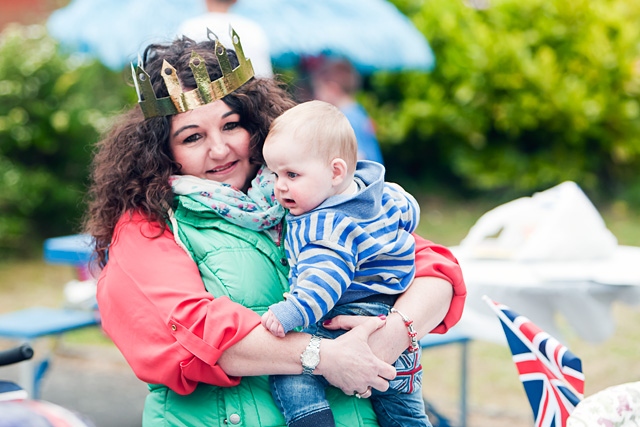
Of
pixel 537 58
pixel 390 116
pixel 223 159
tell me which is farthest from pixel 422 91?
pixel 223 159

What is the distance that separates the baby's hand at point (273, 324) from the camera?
1.92m

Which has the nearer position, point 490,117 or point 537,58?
point 537,58

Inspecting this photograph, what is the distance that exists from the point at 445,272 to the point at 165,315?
0.75 meters

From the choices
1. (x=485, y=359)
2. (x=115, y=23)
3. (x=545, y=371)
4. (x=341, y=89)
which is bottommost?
(x=485, y=359)

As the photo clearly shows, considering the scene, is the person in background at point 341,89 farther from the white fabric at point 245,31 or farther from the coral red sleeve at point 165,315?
the coral red sleeve at point 165,315

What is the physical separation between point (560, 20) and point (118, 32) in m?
5.75

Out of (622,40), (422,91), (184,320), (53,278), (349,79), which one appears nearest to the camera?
(184,320)

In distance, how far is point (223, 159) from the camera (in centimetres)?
221

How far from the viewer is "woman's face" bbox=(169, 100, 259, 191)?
7.14ft

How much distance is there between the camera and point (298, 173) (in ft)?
6.61

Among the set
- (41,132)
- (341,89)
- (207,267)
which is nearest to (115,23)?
(341,89)

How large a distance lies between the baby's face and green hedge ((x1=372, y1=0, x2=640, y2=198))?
324 inches

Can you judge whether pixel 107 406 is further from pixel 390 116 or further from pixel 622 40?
pixel 622 40

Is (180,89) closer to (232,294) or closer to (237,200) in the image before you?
(237,200)
